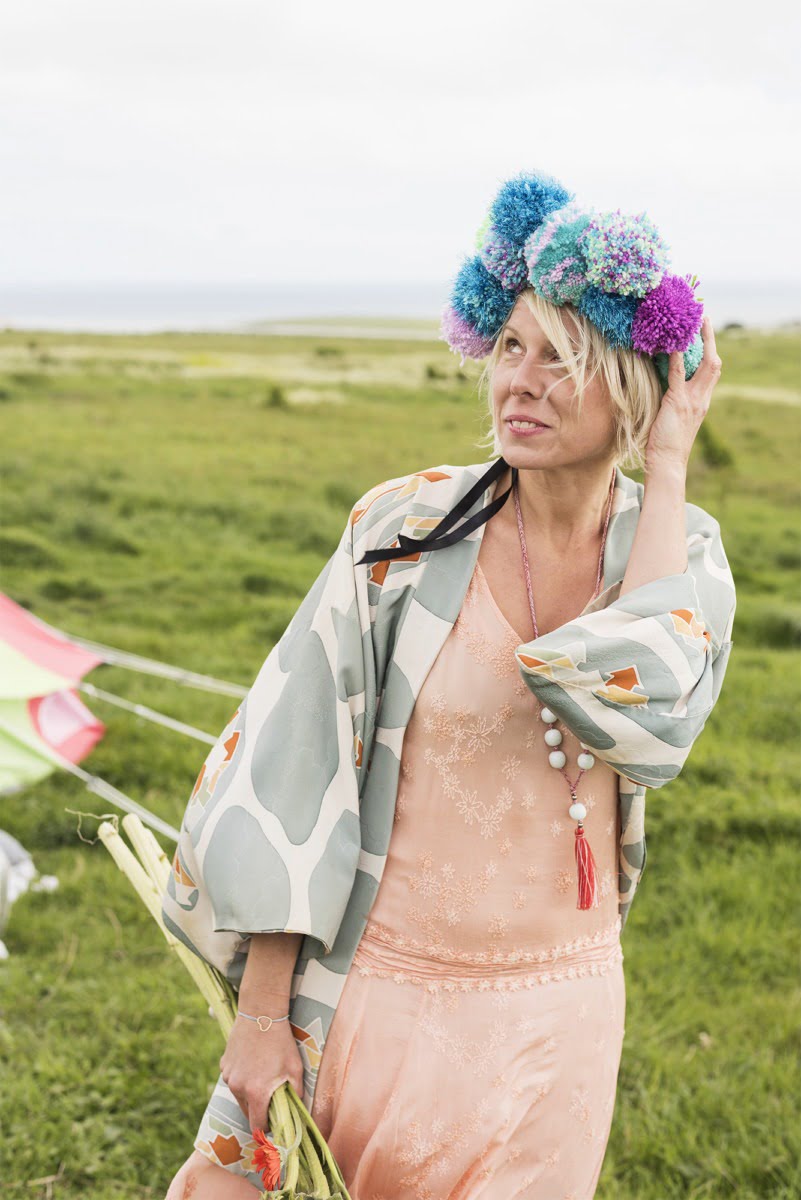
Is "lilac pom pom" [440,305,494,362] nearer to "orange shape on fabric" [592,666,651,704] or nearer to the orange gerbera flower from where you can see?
"orange shape on fabric" [592,666,651,704]

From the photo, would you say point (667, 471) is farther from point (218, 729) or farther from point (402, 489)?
point (218, 729)

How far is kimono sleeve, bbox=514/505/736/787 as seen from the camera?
1542 millimetres

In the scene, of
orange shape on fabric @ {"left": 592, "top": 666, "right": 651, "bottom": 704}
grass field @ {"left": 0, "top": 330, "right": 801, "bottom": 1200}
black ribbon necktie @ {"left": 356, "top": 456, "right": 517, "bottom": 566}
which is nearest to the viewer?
orange shape on fabric @ {"left": 592, "top": 666, "right": 651, "bottom": 704}

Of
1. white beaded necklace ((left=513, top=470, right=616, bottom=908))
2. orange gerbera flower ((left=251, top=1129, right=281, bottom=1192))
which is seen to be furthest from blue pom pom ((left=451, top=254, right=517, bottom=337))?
orange gerbera flower ((left=251, top=1129, right=281, bottom=1192))

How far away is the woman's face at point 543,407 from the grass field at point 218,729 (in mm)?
293

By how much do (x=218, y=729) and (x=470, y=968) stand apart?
3.81 m

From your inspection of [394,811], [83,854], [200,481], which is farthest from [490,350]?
[200,481]

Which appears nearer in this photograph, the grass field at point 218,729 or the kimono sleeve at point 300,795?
the kimono sleeve at point 300,795

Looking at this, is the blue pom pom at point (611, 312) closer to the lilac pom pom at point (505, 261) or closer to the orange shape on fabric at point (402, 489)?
the lilac pom pom at point (505, 261)

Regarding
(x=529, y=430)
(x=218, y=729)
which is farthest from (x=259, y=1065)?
(x=218, y=729)

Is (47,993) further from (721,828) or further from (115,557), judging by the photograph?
(115,557)

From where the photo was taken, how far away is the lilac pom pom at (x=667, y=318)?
1601 mm

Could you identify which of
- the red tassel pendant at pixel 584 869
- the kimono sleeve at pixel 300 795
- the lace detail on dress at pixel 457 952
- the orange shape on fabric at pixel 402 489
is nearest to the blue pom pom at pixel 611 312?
the orange shape on fabric at pixel 402 489

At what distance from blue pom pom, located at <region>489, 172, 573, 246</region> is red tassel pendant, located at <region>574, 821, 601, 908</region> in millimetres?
829
